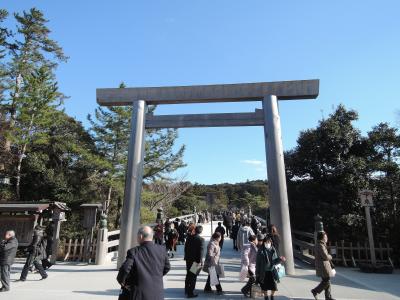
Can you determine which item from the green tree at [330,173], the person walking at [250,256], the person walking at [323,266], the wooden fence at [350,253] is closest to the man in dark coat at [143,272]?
the person walking at [250,256]

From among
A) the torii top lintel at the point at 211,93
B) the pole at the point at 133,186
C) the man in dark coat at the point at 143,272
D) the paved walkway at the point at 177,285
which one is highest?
the torii top lintel at the point at 211,93

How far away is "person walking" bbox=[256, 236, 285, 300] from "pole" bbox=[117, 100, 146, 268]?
482 cm

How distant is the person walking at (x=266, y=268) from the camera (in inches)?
231

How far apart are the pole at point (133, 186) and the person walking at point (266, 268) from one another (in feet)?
15.8

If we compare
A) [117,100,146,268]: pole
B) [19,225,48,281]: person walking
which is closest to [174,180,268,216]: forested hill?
[117,100,146,268]: pole

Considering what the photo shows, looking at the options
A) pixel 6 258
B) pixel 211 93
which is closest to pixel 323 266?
pixel 211 93

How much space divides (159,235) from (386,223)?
9.05 meters

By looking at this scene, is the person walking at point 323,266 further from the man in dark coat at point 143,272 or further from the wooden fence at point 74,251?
the wooden fence at point 74,251

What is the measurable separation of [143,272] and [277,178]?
6685 mm

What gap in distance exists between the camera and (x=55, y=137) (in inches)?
790

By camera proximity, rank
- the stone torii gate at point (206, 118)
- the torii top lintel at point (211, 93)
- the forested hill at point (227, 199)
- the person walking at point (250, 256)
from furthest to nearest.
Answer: the forested hill at point (227, 199) < the torii top lintel at point (211, 93) < the stone torii gate at point (206, 118) < the person walking at point (250, 256)

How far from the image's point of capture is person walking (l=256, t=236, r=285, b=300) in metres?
5.87

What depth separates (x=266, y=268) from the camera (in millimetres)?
Answer: 5898

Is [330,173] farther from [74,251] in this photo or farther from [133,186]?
[74,251]
